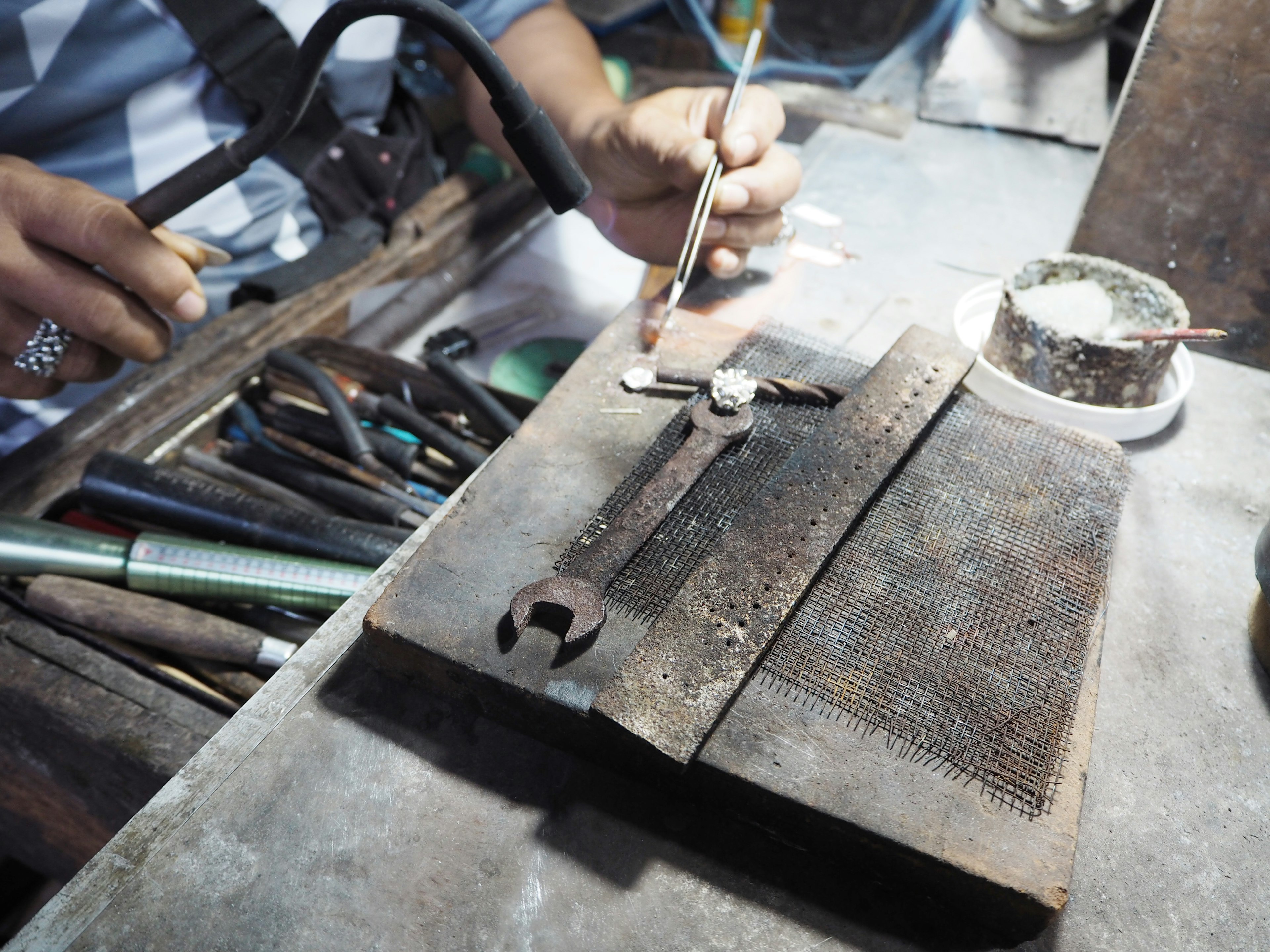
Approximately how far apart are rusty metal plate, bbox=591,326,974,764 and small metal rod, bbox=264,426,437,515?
2.36 feet

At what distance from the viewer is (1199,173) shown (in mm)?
1601

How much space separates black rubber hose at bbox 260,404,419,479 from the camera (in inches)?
61.5

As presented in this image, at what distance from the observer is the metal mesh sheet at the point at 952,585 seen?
84cm

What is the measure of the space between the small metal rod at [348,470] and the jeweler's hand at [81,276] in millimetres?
307

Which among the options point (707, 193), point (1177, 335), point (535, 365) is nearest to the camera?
point (1177, 335)

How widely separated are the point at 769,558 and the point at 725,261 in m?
0.87

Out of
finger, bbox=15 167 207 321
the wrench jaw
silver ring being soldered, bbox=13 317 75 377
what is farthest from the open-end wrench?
silver ring being soldered, bbox=13 317 75 377

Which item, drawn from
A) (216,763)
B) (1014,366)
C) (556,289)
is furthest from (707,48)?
(216,763)

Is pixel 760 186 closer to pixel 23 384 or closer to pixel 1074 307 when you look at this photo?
pixel 1074 307

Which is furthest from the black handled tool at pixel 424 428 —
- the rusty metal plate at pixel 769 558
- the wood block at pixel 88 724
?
the rusty metal plate at pixel 769 558

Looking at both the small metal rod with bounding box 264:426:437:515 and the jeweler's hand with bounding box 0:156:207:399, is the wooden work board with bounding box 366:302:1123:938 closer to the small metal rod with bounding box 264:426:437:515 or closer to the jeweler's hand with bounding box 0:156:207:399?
the small metal rod with bounding box 264:426:437:515

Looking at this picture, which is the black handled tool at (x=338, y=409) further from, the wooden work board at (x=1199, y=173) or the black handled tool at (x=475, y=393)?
the wooden work board at (x=1199, y=173)

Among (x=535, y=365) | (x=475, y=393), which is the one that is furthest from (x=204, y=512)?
(x=535, y=365)

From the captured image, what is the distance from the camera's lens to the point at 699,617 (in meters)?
0.85
